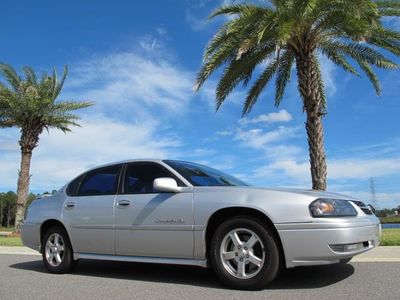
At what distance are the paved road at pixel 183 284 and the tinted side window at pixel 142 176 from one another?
47.6 inches

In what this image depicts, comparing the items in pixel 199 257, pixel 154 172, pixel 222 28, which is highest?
pixel 222 28

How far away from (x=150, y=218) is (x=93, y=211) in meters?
1.13

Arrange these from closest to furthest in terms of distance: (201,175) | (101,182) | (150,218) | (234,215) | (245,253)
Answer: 1. (245,253)
2. (234,215)
3. (150,218)
4. (201,175)
5. (101,182)

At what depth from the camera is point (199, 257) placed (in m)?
5.93

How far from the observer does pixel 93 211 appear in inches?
276

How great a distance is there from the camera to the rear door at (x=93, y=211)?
6.82 metres

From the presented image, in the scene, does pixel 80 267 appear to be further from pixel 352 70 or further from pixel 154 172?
pixel 352 70

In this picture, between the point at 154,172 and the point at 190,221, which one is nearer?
the point at 190,221

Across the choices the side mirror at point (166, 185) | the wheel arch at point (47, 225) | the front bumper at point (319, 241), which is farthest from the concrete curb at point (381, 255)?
the wheel arch at point (47, 225)

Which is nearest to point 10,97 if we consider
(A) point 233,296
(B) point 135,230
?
(B) point 135,230

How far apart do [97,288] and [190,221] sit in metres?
1.44

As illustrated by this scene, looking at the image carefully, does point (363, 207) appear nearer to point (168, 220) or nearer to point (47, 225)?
point (168, 220)

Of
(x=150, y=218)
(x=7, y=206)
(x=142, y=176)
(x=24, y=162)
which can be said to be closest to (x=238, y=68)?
(x=142, y=176)

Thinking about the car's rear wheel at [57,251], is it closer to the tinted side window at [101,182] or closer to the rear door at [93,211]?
the rear door at [93,211]
